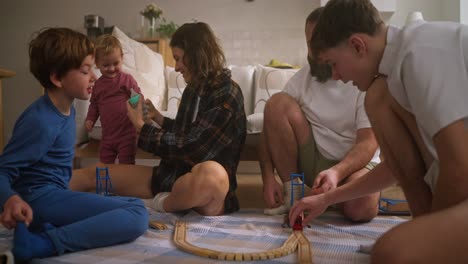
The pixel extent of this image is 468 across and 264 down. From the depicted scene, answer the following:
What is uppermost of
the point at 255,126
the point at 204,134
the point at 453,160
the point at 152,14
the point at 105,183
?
the point at 152,14

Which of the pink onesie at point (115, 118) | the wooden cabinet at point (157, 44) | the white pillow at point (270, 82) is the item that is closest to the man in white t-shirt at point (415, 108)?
the pink onesie at point (115, 118)

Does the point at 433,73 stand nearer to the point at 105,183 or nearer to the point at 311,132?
the point at 311,132

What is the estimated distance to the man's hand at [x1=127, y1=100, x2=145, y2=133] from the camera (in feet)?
4.39

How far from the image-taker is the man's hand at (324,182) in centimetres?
108

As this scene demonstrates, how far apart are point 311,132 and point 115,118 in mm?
800

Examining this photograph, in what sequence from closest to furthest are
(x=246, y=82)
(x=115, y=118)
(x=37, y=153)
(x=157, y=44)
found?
(x=37, y=153) < (x=115, y=118) < (x=246, y=82) < (x=157, y=44)

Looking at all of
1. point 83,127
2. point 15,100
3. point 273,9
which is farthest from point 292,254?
point 15,100

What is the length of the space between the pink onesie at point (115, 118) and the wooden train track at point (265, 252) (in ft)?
2.44

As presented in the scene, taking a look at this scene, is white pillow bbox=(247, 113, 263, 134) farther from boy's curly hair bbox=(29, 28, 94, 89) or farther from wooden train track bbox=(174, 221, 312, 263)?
boy's curly hair bbox=(29, 28, 94, 89)

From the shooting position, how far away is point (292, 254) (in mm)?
925

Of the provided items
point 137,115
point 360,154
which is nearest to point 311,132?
point 360,154

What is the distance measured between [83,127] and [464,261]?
172 centimetres

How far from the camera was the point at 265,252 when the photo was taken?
897 mm

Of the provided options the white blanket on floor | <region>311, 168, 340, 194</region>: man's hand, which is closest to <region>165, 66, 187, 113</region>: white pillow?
the white blanket on floor
